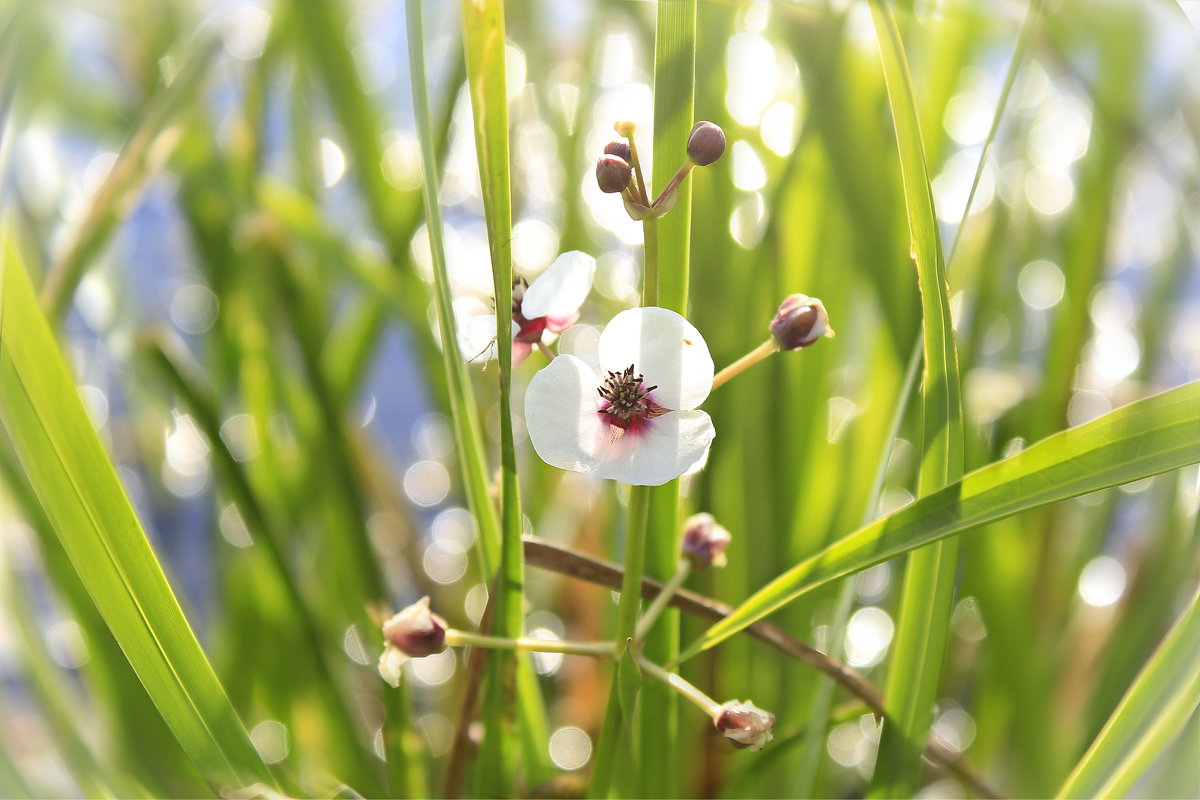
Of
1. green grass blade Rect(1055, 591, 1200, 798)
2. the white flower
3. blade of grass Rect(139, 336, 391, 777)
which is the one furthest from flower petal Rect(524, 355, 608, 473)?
blade of grass Rect(139, 336, 391, 777)

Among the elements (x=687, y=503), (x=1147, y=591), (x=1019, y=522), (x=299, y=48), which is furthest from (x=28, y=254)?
(x=1147, y=591)

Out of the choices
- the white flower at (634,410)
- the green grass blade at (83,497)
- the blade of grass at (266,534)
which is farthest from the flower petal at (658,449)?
the blade of grass at (266,534)

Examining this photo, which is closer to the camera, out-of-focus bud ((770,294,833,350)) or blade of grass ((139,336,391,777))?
out-of-focus bud ((770,294,833,350))

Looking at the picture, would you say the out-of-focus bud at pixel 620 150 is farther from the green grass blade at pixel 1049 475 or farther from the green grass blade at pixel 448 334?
the green grass blade at pixel 1049 475

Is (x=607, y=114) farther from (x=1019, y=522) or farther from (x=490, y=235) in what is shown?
(x=490, y=235)

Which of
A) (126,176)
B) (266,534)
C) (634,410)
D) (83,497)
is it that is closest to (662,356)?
(634,410)

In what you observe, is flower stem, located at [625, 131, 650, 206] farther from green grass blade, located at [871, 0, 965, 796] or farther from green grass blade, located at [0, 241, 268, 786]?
green grass blade, located at [0, 241, 268, 786]
